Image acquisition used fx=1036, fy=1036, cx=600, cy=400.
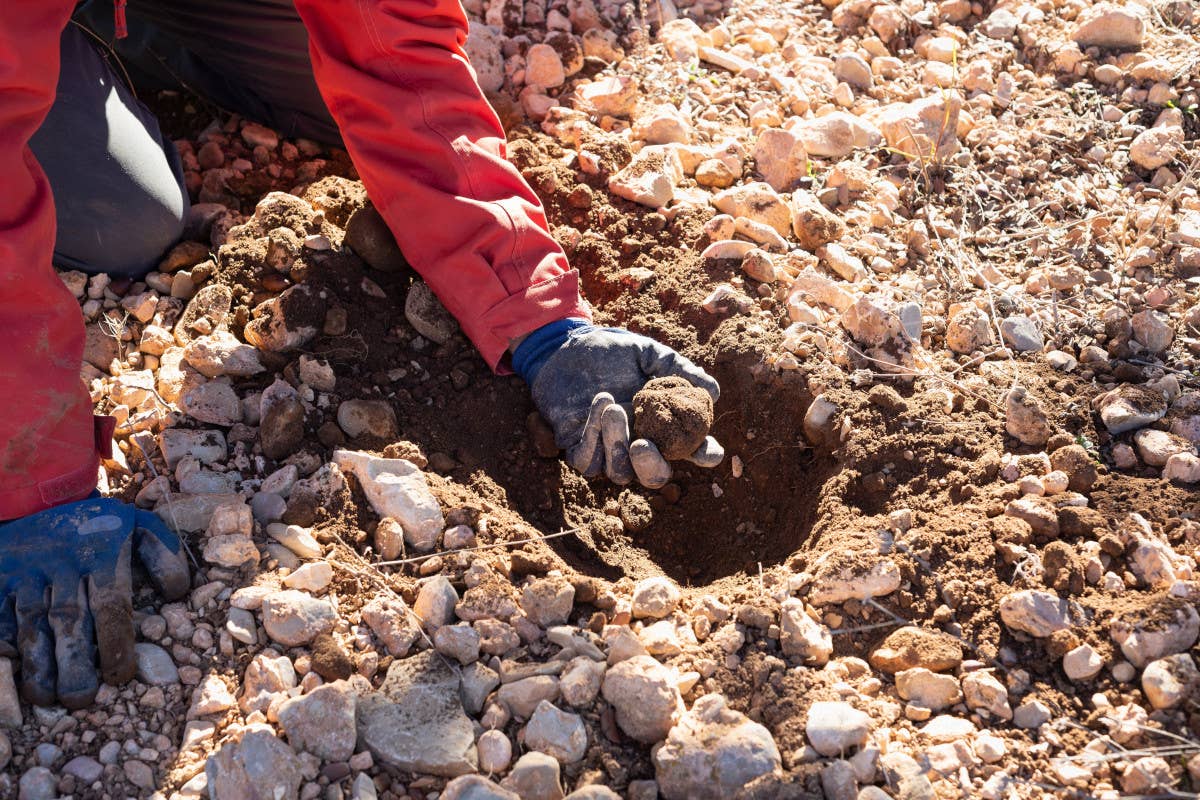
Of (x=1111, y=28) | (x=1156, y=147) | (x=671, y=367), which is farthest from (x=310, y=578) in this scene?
(x=1111, y=28)

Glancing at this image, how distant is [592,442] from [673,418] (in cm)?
17

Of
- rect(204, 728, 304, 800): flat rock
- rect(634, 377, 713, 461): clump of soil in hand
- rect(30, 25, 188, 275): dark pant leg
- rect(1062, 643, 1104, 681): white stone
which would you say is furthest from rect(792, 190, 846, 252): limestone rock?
rect(204, 728, 304, 800): flat rock

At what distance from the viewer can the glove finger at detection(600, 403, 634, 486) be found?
1997 millimetres

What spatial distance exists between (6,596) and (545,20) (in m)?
2.12

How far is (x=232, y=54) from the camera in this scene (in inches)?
107

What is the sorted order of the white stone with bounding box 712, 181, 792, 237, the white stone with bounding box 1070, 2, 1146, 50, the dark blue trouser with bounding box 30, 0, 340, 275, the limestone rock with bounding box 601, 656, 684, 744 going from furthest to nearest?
the white stone with bounding box 1070, 2, 1146, 50 < the white stone with bounding box 712, 181, 792, 237 < the dark blue trouser with bounding box 30, 0, 340, 275 < the limestone rock with bounding box 601, 656, 684, 744

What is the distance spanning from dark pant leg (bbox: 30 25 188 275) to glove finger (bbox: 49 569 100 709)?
2.94ft

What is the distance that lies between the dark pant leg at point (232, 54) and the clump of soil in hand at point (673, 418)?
1.31 meters

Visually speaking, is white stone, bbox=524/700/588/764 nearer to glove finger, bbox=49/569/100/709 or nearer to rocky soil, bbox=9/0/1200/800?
rocky soil, bbox=9/0/1200/800

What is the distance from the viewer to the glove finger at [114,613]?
1.69m

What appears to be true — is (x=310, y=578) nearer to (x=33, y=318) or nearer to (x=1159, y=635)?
(x=33, y=318)

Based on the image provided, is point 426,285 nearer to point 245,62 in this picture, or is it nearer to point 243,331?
point 243,331

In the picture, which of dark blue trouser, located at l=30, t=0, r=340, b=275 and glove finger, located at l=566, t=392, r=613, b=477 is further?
dark blue trouser, located at l=30, t=0, r=340, b=275

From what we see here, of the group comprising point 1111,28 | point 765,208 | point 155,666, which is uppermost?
point 1111,28
